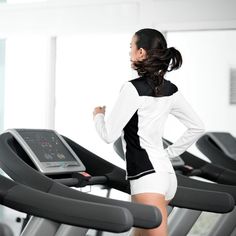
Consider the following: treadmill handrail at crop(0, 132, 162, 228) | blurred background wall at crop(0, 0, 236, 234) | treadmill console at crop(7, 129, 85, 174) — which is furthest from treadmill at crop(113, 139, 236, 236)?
blurred background wall at crop(0, 0, 236, 234)

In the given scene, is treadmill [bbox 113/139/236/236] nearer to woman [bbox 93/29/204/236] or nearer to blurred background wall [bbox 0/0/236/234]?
woman [bbox 93/29/204/236]

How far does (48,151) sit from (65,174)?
0.48ft

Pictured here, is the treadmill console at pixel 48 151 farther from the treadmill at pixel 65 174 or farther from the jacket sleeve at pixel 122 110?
the jacket sleeve at pixel 122 110

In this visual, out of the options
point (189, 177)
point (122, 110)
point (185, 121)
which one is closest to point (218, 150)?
point (189, 177)

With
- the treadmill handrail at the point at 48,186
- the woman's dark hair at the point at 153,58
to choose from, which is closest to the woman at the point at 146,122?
the woman's dark hair at the point at 153,58

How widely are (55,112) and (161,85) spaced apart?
382cm

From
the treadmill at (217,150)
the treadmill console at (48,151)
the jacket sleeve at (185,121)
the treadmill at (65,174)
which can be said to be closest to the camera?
the treadmill at (65,174)

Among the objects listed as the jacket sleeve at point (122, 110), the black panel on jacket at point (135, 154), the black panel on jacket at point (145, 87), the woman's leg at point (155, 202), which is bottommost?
the woman's leg at point (155, 202)

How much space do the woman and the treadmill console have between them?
1.23ft

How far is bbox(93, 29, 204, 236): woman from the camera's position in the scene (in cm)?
244

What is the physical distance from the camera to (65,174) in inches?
116

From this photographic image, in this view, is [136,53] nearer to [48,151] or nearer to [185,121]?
[185,121]

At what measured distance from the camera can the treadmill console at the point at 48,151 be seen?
2766 mm

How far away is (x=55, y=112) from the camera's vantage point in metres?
6.28
